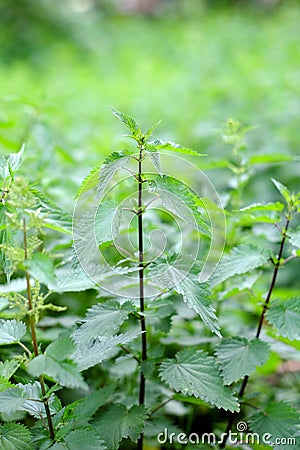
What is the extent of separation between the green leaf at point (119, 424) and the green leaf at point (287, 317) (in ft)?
1.10

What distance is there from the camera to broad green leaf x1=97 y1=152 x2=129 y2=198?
1050 millimetres

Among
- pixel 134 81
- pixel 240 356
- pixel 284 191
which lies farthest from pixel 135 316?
pixel 134 81

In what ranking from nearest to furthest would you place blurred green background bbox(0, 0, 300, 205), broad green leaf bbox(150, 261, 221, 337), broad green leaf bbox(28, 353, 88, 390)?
broad green leaf bbox(28, 353, 88, 390)
broad green leaf bbox(150, 261, 221, 337)
blurred green background bbox(0, 0, 300, 205)

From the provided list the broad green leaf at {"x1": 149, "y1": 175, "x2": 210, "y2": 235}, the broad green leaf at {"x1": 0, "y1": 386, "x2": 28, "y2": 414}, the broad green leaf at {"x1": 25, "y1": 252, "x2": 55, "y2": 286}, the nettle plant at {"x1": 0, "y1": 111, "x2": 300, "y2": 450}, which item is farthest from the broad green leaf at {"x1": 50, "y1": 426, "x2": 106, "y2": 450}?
the broad green leaf at {"x1": 149, "y1": 175, "x2": 210, "y2": 235}

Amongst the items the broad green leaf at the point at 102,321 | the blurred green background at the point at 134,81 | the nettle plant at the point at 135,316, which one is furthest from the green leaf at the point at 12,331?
the blurred green background at the point at 134,81

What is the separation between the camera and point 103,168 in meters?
1.07

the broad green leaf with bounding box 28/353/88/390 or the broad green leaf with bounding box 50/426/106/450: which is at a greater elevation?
the broad green leaf with bounding box 28/353/88/390

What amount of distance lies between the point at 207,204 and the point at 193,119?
2.32m

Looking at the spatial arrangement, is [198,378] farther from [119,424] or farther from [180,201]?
[180,201]

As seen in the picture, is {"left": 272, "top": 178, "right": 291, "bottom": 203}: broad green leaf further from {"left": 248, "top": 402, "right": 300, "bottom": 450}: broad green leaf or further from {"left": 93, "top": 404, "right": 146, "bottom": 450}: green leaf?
{"left": 93, "top": 404, "right": 146, "bottom": 450}: green leaf

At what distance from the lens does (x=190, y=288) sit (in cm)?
107

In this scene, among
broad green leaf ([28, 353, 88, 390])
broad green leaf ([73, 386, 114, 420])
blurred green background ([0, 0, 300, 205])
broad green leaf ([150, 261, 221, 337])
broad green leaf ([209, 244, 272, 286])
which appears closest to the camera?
broad green leaf ([28, 353, 88, 390])

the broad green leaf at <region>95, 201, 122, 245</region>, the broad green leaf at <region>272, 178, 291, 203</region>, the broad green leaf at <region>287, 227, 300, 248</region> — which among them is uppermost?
the broad green leaf at <region>272, 178, 291, 203</region>

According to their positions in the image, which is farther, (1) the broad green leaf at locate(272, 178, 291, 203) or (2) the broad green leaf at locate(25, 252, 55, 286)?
(1) the broad green leaf at locate(272, 178, 291, 203)
